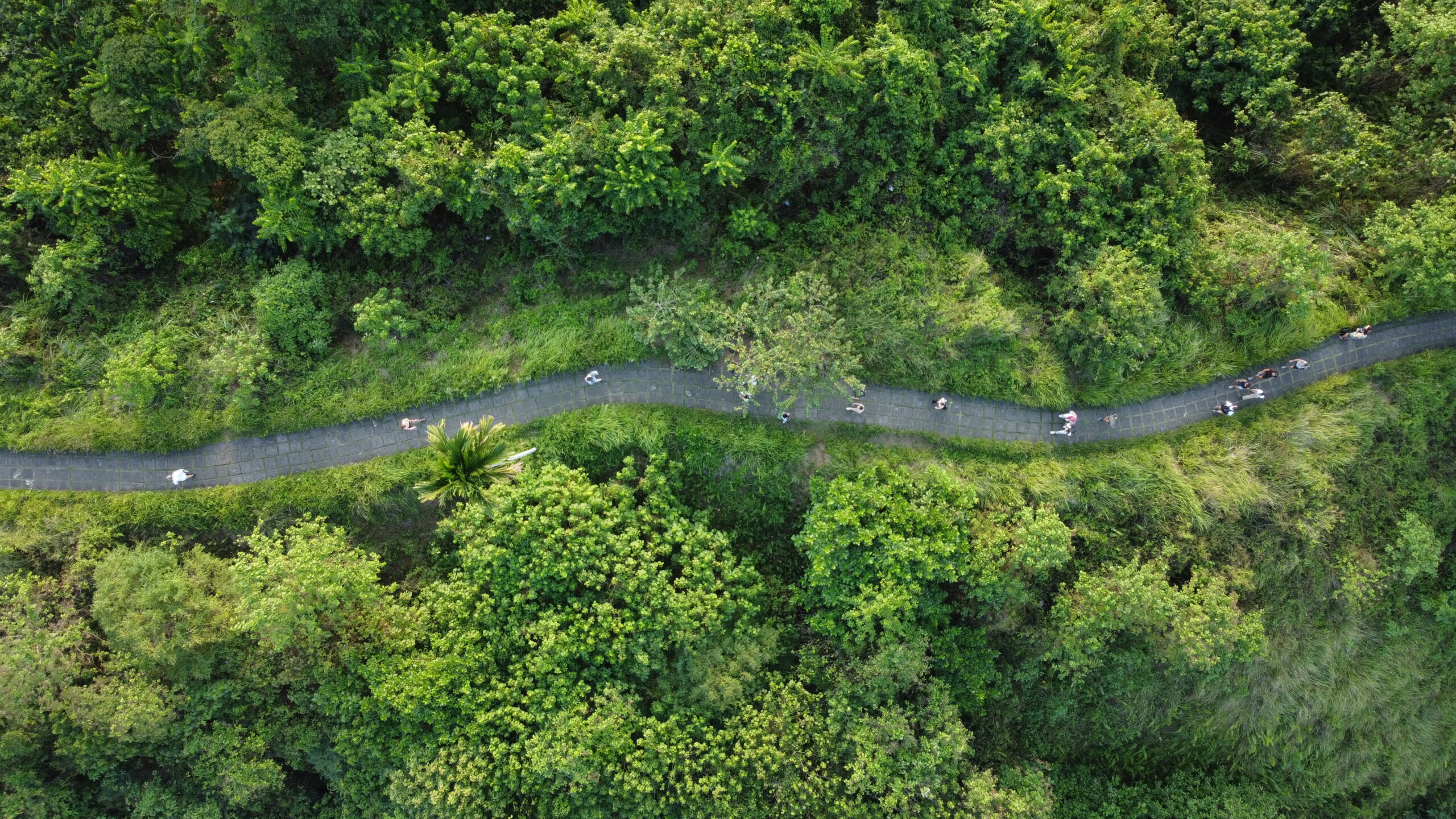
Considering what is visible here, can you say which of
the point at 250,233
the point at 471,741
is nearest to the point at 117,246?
the point at 250,233

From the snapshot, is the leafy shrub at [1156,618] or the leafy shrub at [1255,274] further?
the leafy shrub at [1156,618]

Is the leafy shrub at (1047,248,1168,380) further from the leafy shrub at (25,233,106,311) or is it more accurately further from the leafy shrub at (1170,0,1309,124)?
the leafy shrub at (25,233,106,311)

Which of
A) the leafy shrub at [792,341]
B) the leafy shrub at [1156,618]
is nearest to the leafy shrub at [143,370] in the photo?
the leafy shrub at [792,341]

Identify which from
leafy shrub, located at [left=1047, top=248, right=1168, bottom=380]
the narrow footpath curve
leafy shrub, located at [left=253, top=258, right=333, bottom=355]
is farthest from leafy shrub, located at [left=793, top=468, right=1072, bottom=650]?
leafy shrub, located at [left=253, top=258, right=333, bottom=355]

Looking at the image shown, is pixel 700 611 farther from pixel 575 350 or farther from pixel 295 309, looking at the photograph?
pixel 295 309

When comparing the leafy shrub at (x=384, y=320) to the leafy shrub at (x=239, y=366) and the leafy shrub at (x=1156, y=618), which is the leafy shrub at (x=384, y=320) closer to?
the leafy shrub at (x=239, y=366)

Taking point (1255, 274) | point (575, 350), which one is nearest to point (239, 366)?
point (575, 350)
